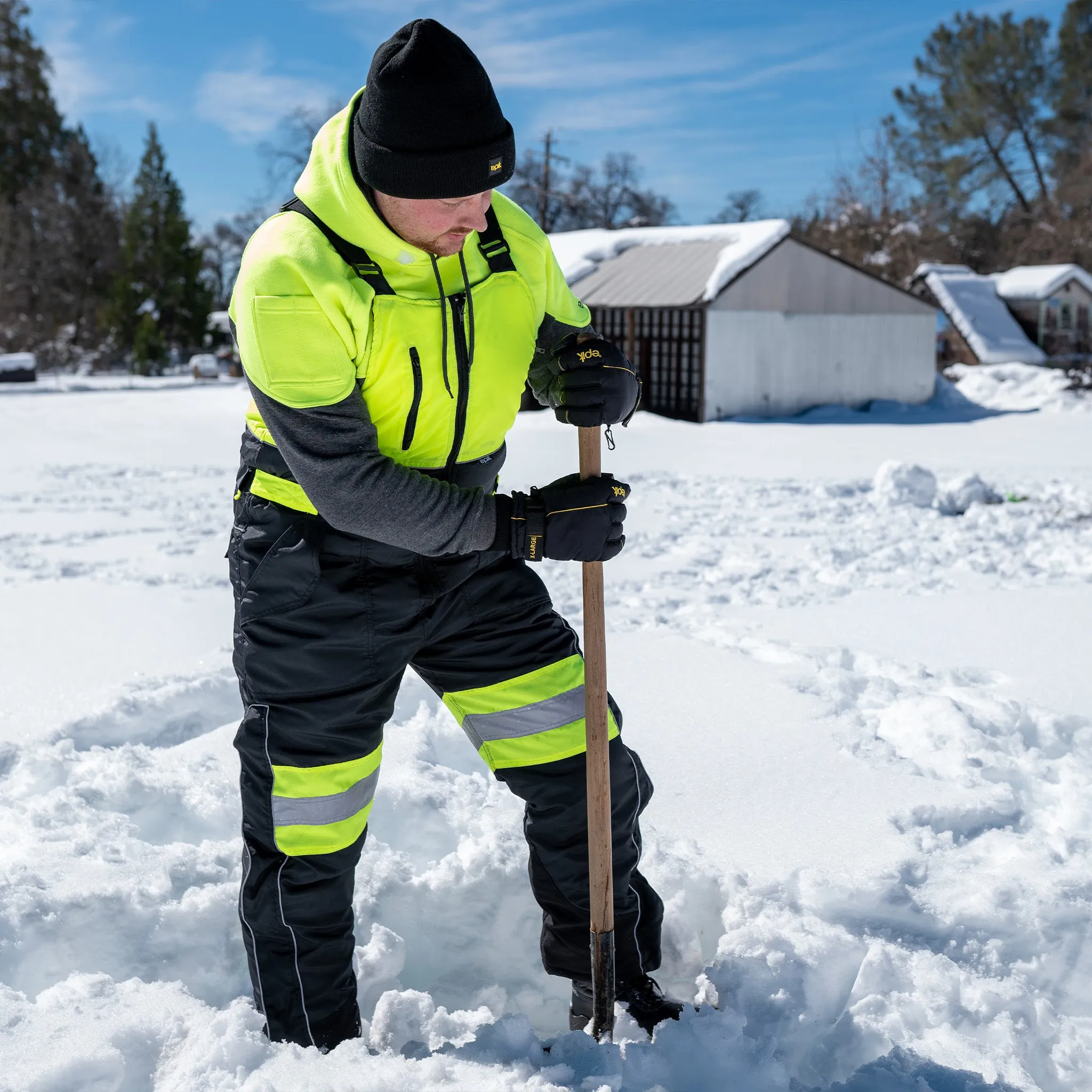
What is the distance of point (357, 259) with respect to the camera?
1928mm

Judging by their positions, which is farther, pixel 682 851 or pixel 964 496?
pixel 964 496

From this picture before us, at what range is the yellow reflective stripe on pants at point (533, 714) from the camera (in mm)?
2236

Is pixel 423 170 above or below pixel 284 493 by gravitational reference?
above

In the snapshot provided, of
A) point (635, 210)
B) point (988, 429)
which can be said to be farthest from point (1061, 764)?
point (635, 210)

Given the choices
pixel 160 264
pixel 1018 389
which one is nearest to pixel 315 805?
pixel 1018 389

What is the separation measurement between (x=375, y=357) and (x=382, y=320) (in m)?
0.07

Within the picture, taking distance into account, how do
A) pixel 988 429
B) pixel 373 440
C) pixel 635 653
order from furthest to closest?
pixel 988 429, pixel 635 653, pixel 373 440

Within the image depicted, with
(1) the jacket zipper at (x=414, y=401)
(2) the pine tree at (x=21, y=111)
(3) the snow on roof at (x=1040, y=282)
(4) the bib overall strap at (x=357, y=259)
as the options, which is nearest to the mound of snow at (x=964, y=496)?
(1) the jacket zipper at (x=414, y=401)

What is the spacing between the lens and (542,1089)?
1832 mm

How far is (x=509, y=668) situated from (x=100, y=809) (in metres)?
1.46

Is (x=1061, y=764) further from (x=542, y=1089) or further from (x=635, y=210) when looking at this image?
(x=635, y=210)

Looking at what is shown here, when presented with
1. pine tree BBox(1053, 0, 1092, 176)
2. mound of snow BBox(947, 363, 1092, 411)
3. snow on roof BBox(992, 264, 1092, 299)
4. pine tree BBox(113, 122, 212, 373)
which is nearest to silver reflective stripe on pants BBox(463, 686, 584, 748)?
mound of snow BBox(947, 363, 1092, 411)

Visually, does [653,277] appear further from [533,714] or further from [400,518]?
[400,518]

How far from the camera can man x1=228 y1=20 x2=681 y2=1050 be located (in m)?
1.90
